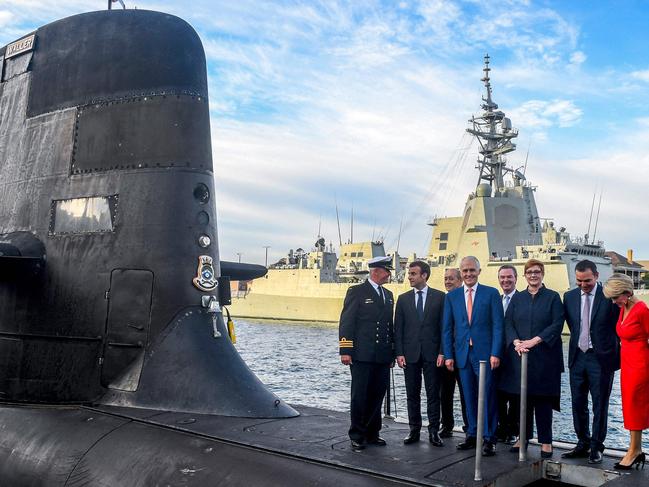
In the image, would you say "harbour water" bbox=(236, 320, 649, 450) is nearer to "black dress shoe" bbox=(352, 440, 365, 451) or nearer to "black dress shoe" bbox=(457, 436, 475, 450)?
"black dress shoe" bbox=(457, 436, 475, 450)

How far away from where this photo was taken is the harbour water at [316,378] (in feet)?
49.8

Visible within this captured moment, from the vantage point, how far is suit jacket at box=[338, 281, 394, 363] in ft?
19.5

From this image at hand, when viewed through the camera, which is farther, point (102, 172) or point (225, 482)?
point (102, 172)

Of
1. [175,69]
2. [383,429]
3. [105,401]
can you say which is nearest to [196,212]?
[175,69]

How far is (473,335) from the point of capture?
583 cm

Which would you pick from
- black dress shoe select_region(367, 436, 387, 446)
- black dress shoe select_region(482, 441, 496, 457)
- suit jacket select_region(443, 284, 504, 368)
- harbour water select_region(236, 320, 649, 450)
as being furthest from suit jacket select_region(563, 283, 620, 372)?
harbour water select_region(236, 320, 649, 450)

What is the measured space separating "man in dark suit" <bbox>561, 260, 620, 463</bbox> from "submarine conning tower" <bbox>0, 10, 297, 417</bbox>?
9.25 ft

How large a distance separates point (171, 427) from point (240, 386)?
1.04 meters

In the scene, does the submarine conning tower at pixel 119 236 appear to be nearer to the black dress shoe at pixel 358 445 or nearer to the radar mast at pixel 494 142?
the black dress shoe at pixel 358 445

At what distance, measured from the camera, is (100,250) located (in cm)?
697

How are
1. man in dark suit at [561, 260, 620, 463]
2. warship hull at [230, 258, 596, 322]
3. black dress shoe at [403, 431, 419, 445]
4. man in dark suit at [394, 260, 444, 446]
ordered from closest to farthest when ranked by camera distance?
man in dark suit at [561, 260, 620, 463] → black dress shoe at [403, 431, 419, 445] → man in dark suit at [394, 260, 444, 446] → warship hull at [230, 258, 596, 322]

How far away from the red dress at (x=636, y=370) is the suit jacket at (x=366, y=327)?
2032 millimetres

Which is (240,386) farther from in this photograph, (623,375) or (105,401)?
(623,375)

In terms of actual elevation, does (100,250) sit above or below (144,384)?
above
